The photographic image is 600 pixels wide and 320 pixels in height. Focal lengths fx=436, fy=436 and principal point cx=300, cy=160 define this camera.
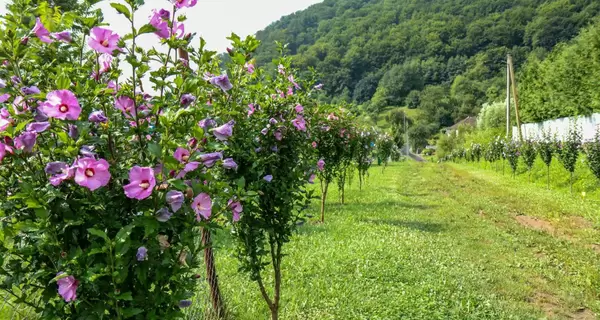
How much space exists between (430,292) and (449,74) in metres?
91.1

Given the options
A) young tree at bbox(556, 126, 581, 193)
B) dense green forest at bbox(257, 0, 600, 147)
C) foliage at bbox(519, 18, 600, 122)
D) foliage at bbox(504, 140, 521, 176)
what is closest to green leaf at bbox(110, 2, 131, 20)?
young tree at bbox(556, 126, 581, 193)

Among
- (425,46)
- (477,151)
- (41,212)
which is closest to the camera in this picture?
(41,212)

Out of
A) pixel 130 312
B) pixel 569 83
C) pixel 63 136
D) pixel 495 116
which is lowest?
pixel 130 312

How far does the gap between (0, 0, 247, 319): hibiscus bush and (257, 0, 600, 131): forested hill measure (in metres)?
68.6

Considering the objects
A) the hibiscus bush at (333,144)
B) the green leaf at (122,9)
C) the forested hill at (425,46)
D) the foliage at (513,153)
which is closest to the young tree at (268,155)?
the green leaf at (122,9)

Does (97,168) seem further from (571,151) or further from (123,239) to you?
(571,151)

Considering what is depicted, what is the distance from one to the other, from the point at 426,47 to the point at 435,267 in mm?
91619

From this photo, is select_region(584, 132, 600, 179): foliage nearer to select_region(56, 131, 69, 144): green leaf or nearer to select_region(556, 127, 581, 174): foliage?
select_region(556, 127, 581, 174): foliage

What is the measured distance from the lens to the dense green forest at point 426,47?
246ft

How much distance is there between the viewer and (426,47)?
9050cm

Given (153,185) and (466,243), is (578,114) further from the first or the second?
(153,185)

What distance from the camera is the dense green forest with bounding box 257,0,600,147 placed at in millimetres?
75062

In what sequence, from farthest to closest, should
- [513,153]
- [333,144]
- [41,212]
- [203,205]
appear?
[513,153] < [333,144] < [203,205] < [41,212]

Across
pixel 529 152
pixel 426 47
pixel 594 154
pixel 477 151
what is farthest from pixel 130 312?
pixel 426 47
